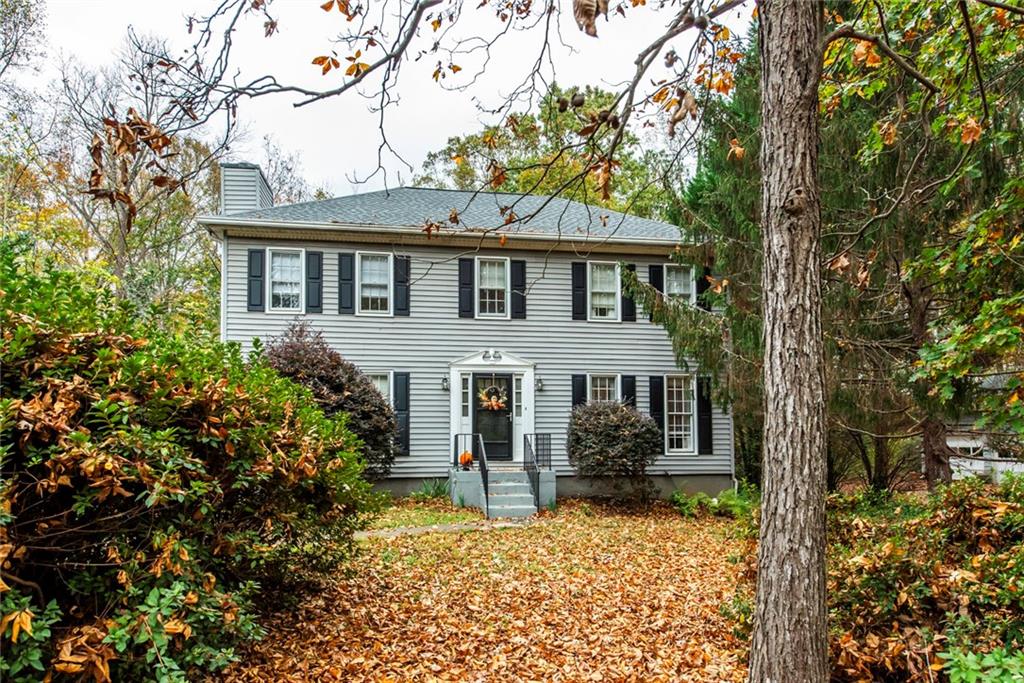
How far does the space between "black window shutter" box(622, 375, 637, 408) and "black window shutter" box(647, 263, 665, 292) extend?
6.93 ft

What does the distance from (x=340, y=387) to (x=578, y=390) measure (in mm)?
5255

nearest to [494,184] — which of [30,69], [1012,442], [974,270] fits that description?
[974,270]

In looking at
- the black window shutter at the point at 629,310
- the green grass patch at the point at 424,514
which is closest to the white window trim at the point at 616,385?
the black window shutter at the point at 629,310

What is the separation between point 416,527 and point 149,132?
28.4ft

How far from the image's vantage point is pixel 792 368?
133 inches

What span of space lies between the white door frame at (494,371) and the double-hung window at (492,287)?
890 mm

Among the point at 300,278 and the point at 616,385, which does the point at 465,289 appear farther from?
the point at 616,385

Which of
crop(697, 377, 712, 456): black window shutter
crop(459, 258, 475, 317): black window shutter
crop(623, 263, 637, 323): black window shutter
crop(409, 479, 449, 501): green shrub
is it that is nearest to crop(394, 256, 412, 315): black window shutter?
crop(459, 258, 475, 317): black window shutter

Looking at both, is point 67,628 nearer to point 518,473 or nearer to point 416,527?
point 416,527

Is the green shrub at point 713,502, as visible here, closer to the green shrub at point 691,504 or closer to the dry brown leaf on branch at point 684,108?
the green shrub at point 691,504

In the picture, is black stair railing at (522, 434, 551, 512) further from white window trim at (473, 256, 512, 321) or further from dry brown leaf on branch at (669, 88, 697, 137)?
dry brown leaf on branch at (669, 88, 697, 137)

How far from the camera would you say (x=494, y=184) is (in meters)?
4.33

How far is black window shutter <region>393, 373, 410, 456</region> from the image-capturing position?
14.4 meters

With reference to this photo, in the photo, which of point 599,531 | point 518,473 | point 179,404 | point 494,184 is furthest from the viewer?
point 518,473
